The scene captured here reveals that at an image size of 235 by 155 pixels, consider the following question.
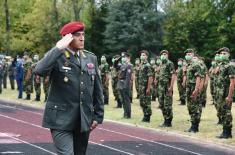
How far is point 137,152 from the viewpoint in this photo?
11336 mm

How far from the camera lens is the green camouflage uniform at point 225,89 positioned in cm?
1326

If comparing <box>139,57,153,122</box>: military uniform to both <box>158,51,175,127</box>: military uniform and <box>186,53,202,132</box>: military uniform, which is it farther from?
<box>186,53,202,132</box>: military uniform

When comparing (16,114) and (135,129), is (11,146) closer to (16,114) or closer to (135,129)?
(135,129)

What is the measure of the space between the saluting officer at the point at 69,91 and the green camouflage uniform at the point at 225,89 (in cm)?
760

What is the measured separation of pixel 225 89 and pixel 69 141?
8089 millimetres

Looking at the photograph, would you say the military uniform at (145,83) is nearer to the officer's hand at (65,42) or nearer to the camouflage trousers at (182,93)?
the camouflage trousers at (182,93)

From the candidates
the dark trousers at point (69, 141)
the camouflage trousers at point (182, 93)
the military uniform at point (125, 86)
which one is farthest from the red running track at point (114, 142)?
the camouflage trousers at point (182, 93)

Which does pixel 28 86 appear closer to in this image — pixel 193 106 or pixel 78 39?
pixel 193 106

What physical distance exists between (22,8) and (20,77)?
39.4 meters

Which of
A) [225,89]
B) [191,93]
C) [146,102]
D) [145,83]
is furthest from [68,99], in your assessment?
[146,102]

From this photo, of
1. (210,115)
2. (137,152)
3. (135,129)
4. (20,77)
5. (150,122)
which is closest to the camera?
(137,152)

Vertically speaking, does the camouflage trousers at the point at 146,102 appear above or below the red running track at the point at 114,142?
above

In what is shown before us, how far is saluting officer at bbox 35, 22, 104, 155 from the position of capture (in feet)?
19.5

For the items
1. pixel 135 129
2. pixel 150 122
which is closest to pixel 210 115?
pixel 150 122
